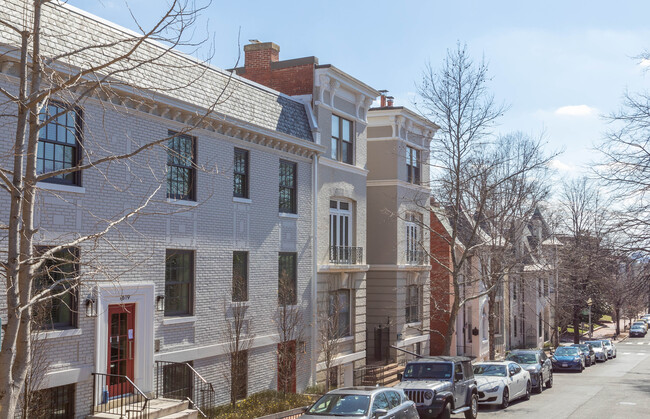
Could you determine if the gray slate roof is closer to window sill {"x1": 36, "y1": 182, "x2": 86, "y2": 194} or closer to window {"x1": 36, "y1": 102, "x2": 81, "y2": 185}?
window {"x1": 36, "y1": 102, "x2": 81, "y2": 185}

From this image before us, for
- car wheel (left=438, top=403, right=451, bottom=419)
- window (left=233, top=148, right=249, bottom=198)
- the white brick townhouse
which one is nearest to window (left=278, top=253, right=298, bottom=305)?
the white brick townhouse

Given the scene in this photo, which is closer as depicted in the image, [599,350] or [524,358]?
[524,358]

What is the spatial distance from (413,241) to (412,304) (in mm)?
3072

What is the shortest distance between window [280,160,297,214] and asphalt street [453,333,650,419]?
959cm

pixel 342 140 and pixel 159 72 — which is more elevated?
pixel 159 72

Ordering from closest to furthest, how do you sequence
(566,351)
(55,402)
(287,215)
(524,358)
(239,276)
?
(55,402) → (239,276) → (287,215) → (524,358) → (566,351)

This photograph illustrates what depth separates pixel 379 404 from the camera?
15352 mm

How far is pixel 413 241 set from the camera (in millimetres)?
33844

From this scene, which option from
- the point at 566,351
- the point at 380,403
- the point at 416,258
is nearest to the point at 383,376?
the point at 416,258

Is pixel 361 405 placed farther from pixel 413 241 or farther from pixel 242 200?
pixel 413 241

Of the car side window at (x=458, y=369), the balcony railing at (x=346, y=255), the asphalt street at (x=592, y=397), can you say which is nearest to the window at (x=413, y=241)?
the balcony railing at (x=346, y=255)

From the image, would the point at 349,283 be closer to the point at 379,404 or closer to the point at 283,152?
the point at 283,152

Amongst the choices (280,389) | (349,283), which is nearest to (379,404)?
(280,389)

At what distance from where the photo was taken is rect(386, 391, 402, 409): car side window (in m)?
15.8
